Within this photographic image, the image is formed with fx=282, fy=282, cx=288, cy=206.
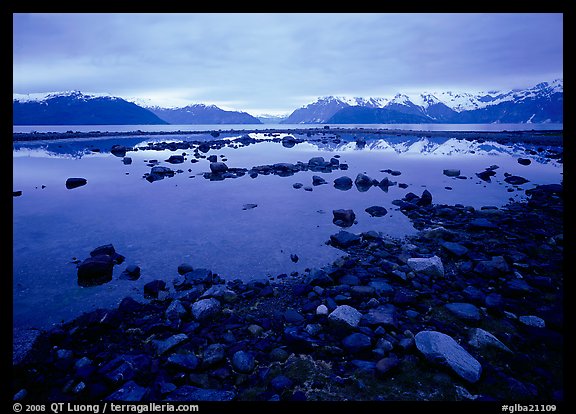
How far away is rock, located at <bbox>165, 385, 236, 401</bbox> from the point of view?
14.8ft

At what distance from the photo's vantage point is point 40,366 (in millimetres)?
5254

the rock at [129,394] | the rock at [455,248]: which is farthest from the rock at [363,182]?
the rock at [129,394]

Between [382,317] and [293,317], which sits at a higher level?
[382,317]

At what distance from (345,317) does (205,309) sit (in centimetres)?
329

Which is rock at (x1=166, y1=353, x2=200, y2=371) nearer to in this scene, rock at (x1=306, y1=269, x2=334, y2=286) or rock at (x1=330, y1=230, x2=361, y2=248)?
rock at (x1=306, y1=269, x2=334, y2=286)

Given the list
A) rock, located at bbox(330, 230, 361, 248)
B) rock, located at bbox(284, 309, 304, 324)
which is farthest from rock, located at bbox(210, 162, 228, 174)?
rock, located at bbox(284, 309, 304, 324)

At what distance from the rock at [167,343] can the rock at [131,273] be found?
11.5 feet

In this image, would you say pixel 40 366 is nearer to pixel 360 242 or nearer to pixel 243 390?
pixel 243 390

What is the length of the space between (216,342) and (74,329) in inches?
128

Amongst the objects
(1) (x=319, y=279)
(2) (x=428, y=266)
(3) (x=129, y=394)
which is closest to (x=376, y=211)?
(2) (x=428, y=266)

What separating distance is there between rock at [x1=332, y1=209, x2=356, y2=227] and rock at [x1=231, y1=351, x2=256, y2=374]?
350 inches

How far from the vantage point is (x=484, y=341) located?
554 centimetres

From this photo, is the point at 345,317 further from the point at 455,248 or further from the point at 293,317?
the point at 455,248

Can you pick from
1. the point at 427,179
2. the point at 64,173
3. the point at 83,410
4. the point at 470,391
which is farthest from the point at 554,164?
the point at 64,173
